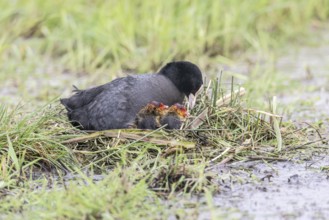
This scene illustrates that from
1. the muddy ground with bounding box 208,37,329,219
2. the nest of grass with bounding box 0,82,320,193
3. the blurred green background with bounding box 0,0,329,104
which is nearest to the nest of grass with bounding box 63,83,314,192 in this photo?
the nest of grass with bounding box 0,82,320,193

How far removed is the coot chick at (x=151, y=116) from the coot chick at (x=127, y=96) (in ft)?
0.19

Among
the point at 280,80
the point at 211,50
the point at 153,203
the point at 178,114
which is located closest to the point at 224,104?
the point at 178,114

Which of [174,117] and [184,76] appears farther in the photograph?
[184,76]

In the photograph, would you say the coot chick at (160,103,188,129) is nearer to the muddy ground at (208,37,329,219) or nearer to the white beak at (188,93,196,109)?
the white beak at (188,93,196,109)

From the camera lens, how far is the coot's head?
240 inches

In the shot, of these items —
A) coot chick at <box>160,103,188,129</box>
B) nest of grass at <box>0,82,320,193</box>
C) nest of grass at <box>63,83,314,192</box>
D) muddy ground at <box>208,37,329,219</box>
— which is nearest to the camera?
muddy ground at <box>208,37,329,219</box>

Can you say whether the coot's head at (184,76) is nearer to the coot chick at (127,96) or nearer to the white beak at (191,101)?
the coot chick at (127,96)

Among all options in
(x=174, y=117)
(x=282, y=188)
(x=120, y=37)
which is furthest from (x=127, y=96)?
(x=120, y=37)

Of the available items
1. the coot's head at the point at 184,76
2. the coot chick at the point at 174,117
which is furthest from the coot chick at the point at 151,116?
the coot's head at the point at 184,76

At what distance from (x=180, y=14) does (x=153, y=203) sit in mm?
4545

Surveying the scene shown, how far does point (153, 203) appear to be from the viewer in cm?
434

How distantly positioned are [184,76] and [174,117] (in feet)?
2.63

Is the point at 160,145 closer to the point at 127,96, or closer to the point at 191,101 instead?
the point at 127,96

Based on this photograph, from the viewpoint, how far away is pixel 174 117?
5.37 m
